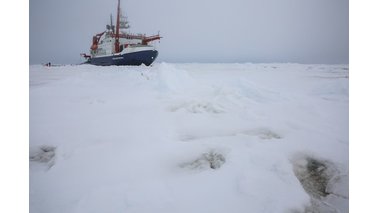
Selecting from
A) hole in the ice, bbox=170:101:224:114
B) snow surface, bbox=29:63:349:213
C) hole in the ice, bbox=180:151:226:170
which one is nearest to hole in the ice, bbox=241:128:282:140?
snow surface, bbox=29:63:349:213

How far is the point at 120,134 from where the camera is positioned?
2039 millimetres

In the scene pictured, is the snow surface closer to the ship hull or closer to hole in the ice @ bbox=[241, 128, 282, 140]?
hole in the ice @ bbox=[241, 128, 282, 140]

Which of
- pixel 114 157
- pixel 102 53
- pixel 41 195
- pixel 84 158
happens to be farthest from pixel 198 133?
pixel 102 53

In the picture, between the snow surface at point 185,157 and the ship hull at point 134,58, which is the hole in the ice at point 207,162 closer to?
the snow surface at point 185,157

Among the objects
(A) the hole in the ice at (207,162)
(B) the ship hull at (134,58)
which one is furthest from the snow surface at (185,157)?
(B) the ship hull at (134,58)

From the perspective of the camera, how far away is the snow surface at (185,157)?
1299mm

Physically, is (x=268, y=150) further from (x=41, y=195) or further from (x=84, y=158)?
(x=41, y=195)

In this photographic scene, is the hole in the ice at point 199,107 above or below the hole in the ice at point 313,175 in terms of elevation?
above

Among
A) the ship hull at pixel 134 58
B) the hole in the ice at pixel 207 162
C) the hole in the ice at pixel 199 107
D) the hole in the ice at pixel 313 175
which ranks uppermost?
the ship hull at pixel 134 58

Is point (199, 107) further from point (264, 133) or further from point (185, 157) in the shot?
point (185, 157)

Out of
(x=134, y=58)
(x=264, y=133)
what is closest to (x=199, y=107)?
(x=264, y=133)

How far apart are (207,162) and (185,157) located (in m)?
0.15

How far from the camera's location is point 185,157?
1.67m
